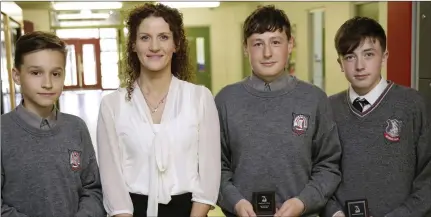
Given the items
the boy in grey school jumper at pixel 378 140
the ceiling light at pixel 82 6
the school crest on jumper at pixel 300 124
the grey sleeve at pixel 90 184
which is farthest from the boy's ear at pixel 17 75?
the ceiling light at pixel 82 6

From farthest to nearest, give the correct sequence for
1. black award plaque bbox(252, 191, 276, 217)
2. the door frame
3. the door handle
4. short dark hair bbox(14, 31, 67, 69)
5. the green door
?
the door handle < the door frame < the green door < short dark hair bbox(14, 31, 67, 69) < black award plaque bbox(252, 191, 276, 217)

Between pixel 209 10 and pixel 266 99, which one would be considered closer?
pixel 266 99

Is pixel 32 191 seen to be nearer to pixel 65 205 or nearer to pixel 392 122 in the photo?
pixel 65 205

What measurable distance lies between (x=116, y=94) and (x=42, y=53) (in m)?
0.31

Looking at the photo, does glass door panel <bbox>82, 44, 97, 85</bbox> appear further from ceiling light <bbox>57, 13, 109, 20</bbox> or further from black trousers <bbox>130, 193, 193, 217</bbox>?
black trousers <bbox>130, 193, 193, 217</bbox>

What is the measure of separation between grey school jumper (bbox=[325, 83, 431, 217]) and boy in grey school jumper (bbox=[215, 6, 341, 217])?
9 centimetres

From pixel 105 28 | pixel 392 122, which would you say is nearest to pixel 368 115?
pixel 392 122

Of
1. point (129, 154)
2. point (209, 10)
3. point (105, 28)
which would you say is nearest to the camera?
point (129, 154)

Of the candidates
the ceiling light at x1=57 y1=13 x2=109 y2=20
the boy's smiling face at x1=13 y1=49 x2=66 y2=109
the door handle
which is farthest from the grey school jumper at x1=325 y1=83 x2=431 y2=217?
the door handle

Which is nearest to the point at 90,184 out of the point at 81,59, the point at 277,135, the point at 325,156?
the point at 277,135

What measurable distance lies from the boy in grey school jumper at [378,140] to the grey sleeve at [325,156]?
85 millimetres

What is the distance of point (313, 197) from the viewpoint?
1.74 meters

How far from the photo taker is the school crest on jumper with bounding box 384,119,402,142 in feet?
6.09

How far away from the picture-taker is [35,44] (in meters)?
1.74
